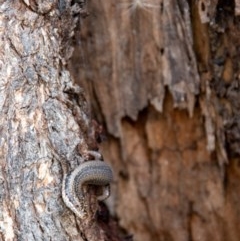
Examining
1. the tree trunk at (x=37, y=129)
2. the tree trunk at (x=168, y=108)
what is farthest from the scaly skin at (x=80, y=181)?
the tree trunk at (x=168, y=108)

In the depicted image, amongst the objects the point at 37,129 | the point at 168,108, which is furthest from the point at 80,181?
the point at 168,108

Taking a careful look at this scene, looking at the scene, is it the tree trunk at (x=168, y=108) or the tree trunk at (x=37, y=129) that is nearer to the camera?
the tree trunk at (x=37, y=129)

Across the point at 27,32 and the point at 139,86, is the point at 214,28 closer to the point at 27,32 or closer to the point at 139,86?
the point at 139,86

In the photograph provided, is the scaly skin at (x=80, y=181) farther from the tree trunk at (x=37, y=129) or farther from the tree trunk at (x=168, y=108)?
the tree trunk at (x=168, y=108)

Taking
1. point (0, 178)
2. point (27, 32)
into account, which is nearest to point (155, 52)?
point (27, 32)

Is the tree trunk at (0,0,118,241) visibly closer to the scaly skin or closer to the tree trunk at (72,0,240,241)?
the scaly skin

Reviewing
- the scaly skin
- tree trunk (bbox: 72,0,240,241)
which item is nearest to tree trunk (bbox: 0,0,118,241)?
the scaly skin
